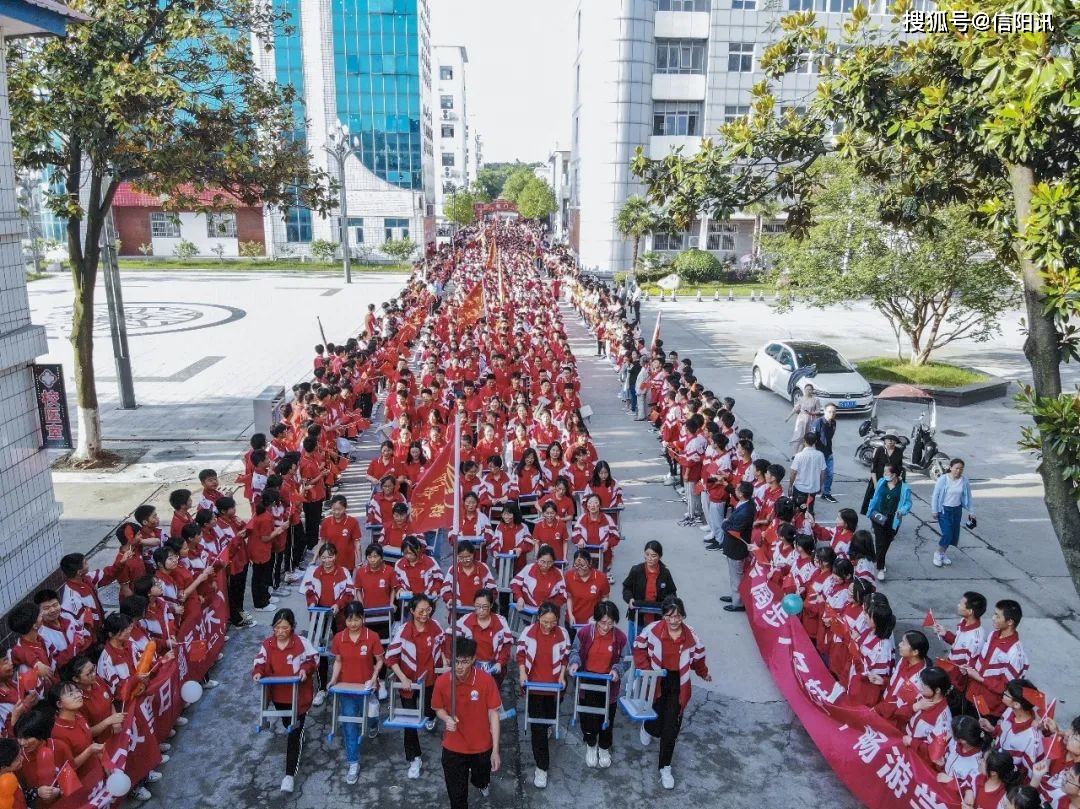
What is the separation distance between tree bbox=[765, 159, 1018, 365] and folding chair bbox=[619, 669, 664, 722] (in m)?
13.2

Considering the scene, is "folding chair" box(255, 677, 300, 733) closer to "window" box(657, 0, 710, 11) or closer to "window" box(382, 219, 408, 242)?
"window" box(657, 0, 710, 11)

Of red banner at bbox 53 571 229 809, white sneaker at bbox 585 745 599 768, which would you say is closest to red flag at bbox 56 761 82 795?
red banner at bbox 53 571 229 809

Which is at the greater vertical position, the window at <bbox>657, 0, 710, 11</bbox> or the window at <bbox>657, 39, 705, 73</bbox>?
the window at <bbox>657, 0, 710, 11</bbox>

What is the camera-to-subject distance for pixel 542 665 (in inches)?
233

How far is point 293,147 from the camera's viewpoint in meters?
12.9

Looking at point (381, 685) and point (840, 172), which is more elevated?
point (840, 172)

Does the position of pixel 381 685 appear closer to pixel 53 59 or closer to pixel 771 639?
pixel 771 639

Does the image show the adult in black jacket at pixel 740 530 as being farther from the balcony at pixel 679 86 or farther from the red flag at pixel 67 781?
the balcony at pixel 679 86

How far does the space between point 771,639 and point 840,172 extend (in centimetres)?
1411

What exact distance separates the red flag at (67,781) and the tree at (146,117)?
826 cm

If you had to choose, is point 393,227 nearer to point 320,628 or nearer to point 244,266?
point 244,266

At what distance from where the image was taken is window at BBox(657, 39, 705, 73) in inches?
1770

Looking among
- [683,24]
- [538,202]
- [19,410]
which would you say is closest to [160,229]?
[683,24]

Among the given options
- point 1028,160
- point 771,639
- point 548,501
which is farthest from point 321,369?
point 1028,160
